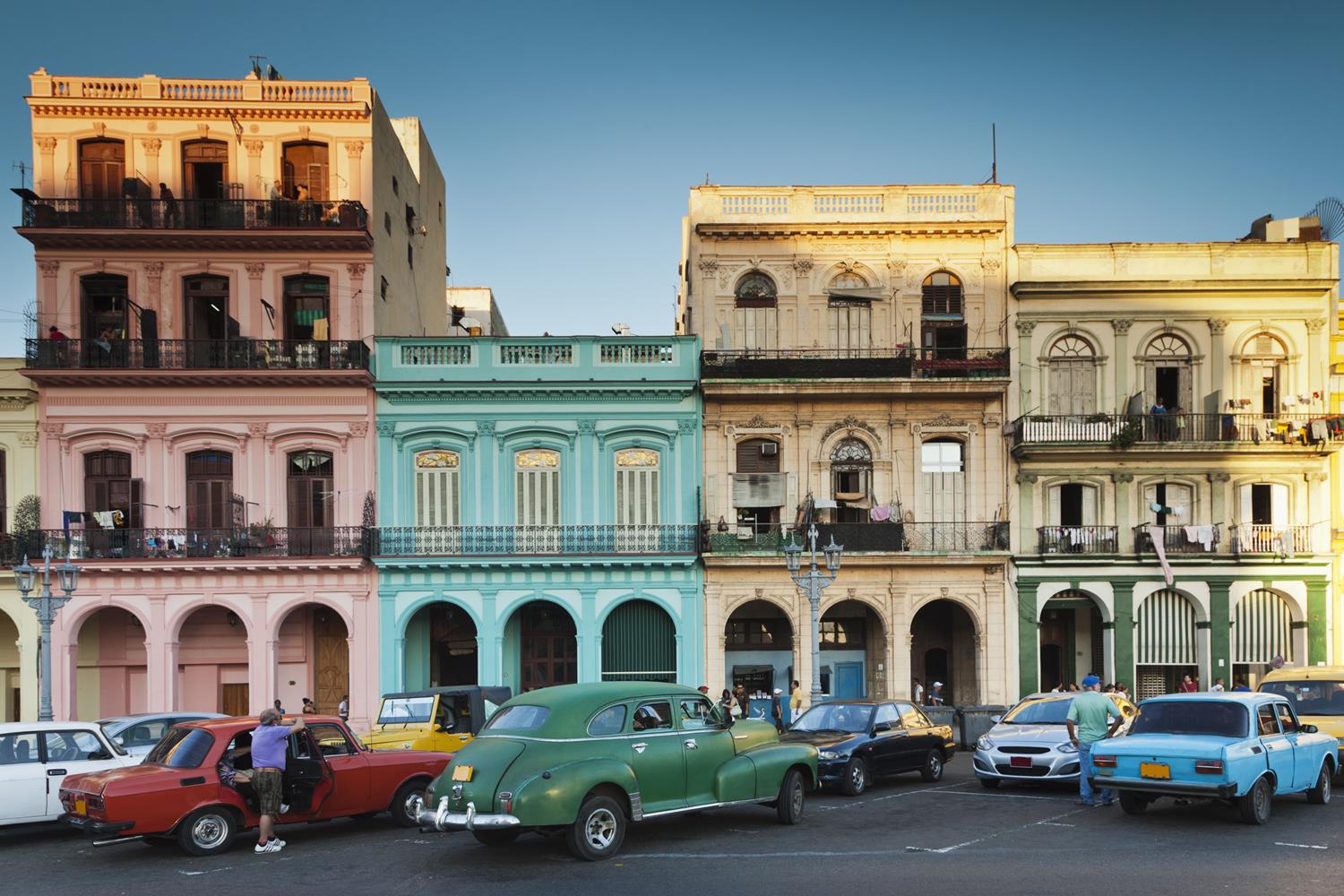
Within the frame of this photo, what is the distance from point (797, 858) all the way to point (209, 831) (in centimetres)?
685

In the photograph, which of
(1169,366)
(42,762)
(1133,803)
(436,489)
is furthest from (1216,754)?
(436,489)

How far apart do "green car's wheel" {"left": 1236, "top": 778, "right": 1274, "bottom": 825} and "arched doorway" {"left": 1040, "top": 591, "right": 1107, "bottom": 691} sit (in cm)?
1911

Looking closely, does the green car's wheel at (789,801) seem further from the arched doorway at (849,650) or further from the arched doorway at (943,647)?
the arched doorway at (943,647)

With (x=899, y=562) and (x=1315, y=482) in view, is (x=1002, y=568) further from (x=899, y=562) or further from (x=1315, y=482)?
(x=1315, y=482)

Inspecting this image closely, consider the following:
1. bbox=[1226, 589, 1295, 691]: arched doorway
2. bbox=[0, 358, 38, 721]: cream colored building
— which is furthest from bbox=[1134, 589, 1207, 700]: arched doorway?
bbox=[0, 358, 38, 721]: cream colored building

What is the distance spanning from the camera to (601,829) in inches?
523

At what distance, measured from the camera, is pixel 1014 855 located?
1342 centimetres

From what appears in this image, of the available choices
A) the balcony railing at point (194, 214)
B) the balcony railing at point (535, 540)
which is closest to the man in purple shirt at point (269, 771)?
the balcony railing at point (535, 540)

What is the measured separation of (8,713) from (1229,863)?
30.6 m

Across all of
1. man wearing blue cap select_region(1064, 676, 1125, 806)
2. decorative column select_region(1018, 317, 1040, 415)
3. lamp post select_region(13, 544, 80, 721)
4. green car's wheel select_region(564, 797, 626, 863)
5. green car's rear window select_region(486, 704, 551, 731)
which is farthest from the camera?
decorative column select_region(1018, 317, 1040, 415)

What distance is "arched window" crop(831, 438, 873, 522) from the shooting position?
33.2m

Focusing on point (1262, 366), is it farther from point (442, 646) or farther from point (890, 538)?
point (442, 646)

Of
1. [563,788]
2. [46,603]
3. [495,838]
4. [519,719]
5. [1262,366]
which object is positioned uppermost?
[1262,366]

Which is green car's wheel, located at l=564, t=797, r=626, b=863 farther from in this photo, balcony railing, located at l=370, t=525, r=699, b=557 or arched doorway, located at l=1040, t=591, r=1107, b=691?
arched doorway, located at l=1040, t=591, r=1107, b=691
